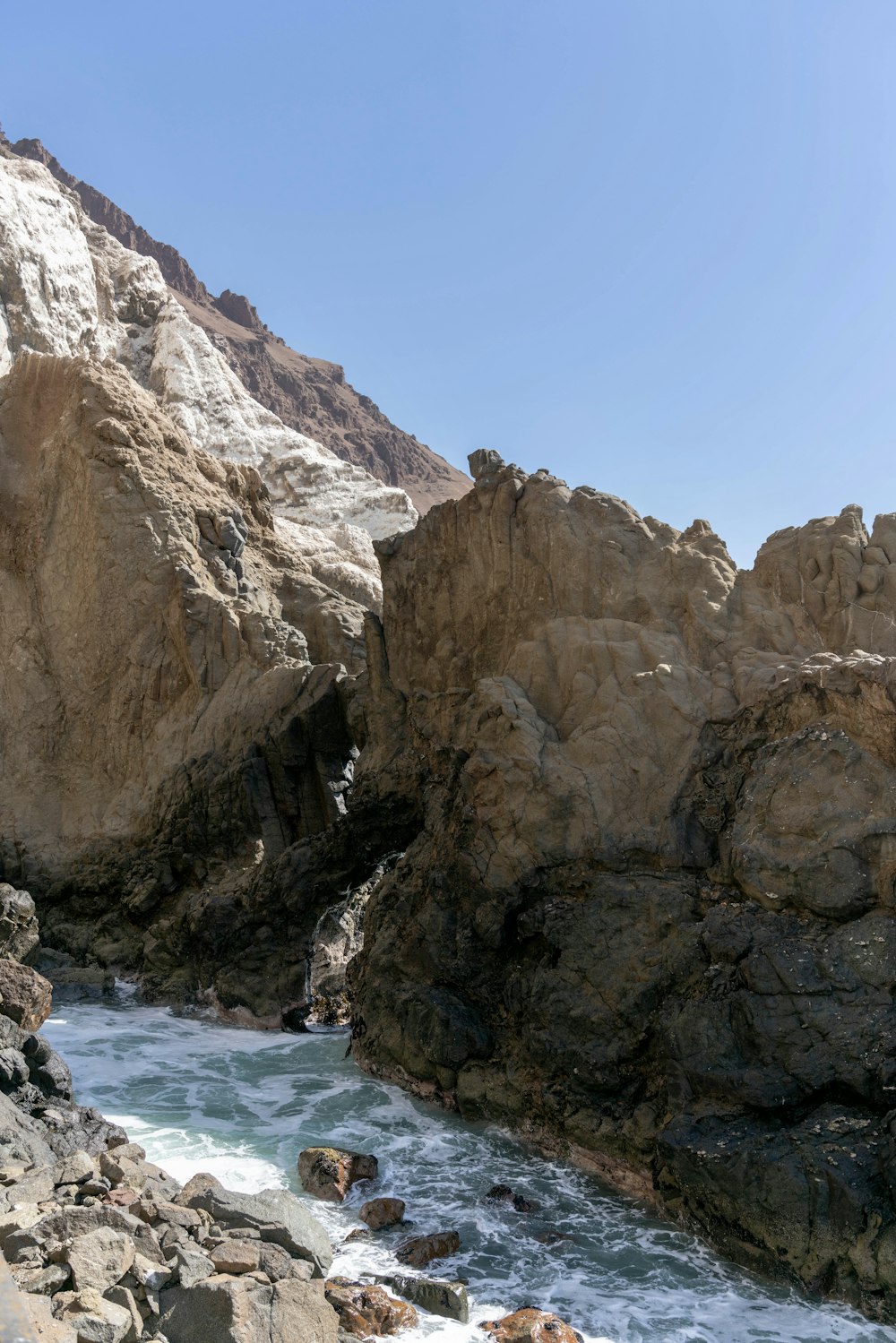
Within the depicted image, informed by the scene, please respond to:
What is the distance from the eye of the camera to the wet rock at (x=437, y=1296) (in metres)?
9.51

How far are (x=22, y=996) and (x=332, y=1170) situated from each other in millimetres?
4656

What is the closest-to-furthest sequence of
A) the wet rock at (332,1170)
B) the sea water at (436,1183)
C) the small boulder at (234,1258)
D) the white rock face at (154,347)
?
1. the small boulder at (234,1258)
2. the sea water at (436,1183)
3. the wet rock at (332,1170)
4. the white rock face at (154,347)

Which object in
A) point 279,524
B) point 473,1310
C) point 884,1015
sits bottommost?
point 473,1310

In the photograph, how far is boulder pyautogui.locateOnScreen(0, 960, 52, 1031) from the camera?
45.4ft

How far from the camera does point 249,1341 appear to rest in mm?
7773

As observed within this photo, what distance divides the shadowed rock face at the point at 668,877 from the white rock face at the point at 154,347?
2230 cm

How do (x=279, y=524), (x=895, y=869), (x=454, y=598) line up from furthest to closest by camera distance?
1. (x=279, y=524)
2. (x=454, y=598)
3. (x=895, y=869)

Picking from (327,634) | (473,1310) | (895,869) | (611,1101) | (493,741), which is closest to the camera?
(473,1310)

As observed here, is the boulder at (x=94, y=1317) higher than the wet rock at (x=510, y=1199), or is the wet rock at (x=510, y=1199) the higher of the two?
the boulder at (x=94, y=1317)

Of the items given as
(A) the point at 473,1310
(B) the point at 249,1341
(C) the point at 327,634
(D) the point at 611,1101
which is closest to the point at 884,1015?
(D) the point at 611,1101

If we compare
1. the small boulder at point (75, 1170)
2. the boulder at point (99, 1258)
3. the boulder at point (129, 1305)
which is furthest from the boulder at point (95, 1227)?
the small boulder at point (75, 1170)

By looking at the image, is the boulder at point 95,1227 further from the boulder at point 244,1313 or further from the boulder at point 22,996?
the boulder at point 22,996

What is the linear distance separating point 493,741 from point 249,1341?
9.81 meters

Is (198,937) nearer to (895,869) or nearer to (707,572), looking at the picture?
(707,572)
